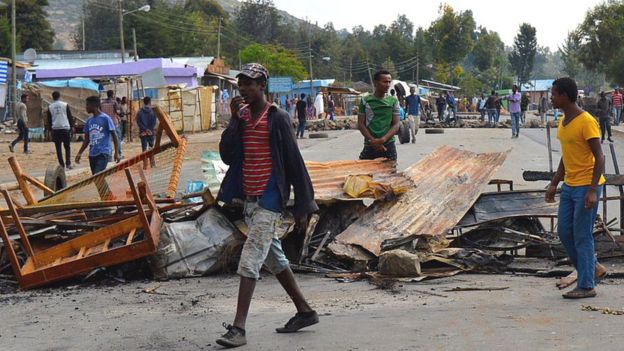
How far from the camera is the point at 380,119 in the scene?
392 inches

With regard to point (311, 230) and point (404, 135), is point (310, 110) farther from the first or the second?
point (311, 230)

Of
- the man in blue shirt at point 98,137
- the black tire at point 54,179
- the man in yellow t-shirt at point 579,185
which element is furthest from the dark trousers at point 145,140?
the man in yellow t-shirt at point 579,185

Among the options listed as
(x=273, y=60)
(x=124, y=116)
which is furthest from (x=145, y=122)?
(x=273, y=60)


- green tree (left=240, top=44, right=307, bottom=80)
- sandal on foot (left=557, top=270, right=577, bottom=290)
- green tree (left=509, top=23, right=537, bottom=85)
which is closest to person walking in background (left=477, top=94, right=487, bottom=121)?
green tree (left=240, top=44, right=307, bottom=80)

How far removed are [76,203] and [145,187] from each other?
0.90 meters

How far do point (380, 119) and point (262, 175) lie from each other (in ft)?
14.1

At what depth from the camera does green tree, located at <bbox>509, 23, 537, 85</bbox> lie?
463 feet

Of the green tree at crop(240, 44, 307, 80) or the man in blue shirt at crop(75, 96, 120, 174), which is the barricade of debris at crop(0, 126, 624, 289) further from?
the green tree at crop(240, 44, 307, 80)

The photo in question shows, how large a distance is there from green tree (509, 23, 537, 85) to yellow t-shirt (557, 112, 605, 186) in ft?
446

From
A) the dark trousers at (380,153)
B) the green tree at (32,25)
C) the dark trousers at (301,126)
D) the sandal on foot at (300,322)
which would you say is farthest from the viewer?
the green tree at (32,25)

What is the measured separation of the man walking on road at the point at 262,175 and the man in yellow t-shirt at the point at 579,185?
2.06 metres

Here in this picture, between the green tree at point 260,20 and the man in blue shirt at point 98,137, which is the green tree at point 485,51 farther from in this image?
the man in blue shirt at point 98,137

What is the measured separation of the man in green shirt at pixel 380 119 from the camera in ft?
32.6

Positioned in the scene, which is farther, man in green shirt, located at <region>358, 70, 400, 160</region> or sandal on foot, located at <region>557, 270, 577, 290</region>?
man in green shirt, located at <region>358, 70, 400, 160</region>
